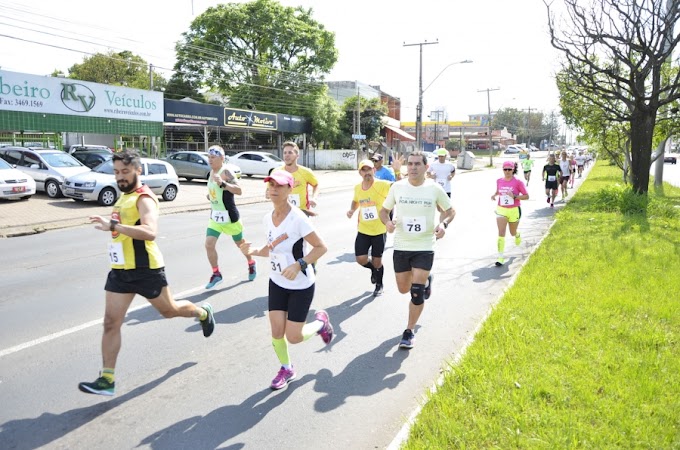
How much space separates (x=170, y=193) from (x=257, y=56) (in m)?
33.3

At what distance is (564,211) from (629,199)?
1803 millimetres

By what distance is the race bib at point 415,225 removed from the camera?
214 inches

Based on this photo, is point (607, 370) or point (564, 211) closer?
point (607, 370)

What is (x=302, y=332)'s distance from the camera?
14.5 feet

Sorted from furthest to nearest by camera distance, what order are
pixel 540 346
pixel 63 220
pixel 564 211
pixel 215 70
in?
pixel 215 70 < pixel 564 211 < pixel 63 220 < pixel 540 346

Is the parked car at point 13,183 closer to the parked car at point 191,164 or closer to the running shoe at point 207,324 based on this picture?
the parked car at point 191,164

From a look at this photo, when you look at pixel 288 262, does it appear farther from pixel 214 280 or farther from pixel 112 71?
pixel 112 71

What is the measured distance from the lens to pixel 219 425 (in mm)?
3793

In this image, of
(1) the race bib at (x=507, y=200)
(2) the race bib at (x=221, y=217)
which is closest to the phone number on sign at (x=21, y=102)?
(2) the race bib at (x=221, y=217)

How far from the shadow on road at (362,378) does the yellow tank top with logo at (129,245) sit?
169cm

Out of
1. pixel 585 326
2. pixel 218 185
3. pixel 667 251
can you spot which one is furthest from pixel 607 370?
pixel 667 251

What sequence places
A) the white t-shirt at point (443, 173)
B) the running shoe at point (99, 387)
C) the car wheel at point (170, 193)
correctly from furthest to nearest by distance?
the car wheel at point (170, 193)
the white t-shirt at point (443, 173)
the running shoe at point (99, 387)

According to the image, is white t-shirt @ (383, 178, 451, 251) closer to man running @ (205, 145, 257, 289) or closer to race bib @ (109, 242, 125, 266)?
man running @ (205, 145, 257, 289)

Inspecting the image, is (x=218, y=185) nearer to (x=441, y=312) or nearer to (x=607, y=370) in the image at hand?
(x=441, y=312)
